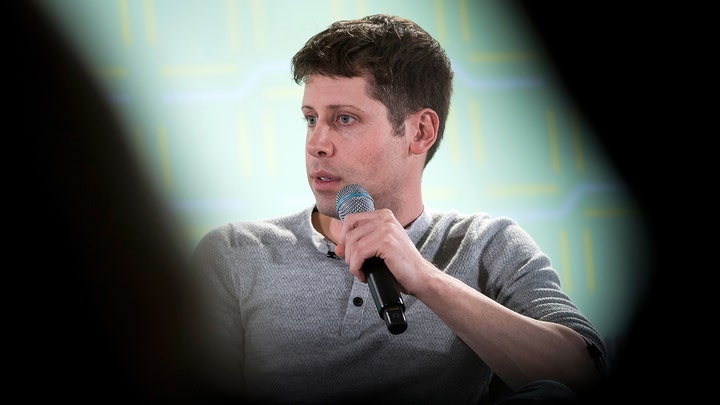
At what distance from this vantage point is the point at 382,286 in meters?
1.30

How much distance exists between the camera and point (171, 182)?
2.04 m

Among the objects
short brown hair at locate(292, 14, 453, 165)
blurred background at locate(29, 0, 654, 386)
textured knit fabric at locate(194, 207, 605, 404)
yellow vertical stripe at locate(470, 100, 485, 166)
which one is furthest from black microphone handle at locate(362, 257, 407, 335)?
yellow vertical stripe at locate(470, 100, 485, 166)

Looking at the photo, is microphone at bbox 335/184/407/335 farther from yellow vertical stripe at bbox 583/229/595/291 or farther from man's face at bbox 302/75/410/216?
yellow vertical stripe at bbox 583/229/595/291

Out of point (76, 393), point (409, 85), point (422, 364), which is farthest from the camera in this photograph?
point (409, 85)

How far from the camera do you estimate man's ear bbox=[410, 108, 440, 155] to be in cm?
188

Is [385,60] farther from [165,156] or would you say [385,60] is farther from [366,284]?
[165,156]

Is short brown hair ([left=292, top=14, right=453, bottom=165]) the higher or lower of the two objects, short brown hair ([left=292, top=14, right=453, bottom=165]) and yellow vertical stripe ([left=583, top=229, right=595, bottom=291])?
the higher

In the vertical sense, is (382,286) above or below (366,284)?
above

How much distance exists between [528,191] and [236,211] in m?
0.80

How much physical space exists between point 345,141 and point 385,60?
22cm

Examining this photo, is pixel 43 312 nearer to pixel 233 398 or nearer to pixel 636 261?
pixel 233 398

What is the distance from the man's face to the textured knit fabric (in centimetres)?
15

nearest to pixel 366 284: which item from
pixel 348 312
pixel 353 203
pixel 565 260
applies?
pixel 348 312

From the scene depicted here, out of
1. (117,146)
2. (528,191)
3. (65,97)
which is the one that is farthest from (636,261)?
(65,97)
